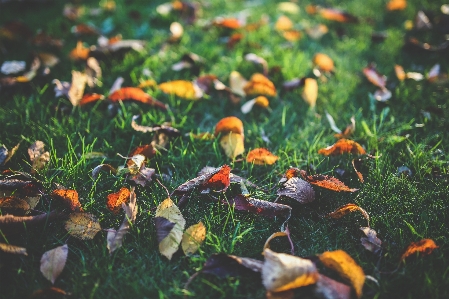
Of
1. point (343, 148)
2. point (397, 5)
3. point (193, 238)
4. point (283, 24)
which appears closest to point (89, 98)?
point (193, 238)

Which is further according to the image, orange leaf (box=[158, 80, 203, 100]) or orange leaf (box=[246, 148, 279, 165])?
orange leaf (box=[158, 80, 203, 100])

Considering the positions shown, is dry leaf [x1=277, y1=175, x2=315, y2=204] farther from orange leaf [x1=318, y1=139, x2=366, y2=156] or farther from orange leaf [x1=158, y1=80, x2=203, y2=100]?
orange leaf [x1=158, y1=80, x2=203, y2=100]

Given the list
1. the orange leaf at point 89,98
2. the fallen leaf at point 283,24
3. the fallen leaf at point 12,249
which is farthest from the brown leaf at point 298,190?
the fallen leaf at point 283,24

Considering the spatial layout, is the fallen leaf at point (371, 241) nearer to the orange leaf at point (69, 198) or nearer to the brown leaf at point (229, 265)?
the brown leaf at point (229, 265)

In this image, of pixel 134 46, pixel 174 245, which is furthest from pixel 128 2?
pixel 174 245

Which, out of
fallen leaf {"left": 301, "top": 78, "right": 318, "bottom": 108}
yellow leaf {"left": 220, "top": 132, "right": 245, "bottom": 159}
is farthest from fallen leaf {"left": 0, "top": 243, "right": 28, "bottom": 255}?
fallen leaf {"left": 301, "top": 78, "right": 318, "bottom": 108}

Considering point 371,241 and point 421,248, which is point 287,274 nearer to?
point 371,241

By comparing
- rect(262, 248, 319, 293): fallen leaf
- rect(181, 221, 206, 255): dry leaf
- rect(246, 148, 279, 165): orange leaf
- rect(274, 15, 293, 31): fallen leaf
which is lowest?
rect(181, 221, 206, 255): dry leaf
